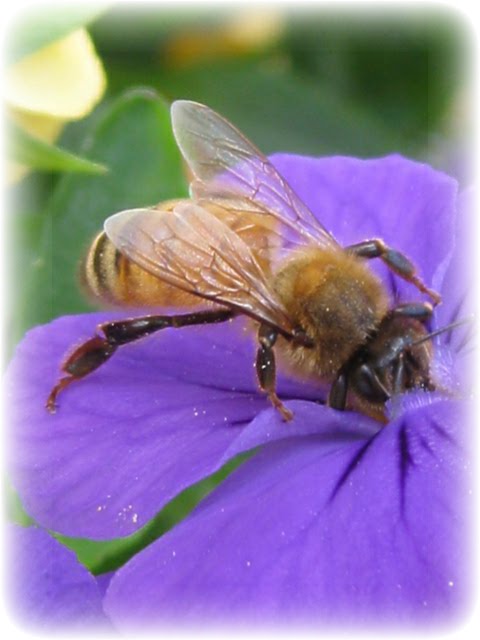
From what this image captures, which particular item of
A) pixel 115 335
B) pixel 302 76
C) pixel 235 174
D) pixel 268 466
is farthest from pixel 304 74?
pixel 268 466

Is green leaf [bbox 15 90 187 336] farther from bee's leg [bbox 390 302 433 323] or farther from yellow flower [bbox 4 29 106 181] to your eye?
bee's leg [bbox 390 302 433 323]

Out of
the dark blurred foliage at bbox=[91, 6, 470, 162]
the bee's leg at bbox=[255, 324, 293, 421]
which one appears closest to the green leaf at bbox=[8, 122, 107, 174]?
the bee's leg at bbox=[255, 324, 293, 421]

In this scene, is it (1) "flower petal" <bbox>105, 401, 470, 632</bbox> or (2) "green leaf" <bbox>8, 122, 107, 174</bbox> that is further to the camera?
(2) "green leaf" <bbox>8, 122, 107, 174</bbox>

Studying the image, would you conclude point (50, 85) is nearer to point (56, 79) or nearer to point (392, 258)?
point (56, 79)

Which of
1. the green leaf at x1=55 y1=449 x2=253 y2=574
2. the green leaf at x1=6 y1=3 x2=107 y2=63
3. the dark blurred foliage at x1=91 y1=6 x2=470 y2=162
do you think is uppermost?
the green leaf at x1=6 y1=3 x2=107 y2=63

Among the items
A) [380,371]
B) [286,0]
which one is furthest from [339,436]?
[286,0]
